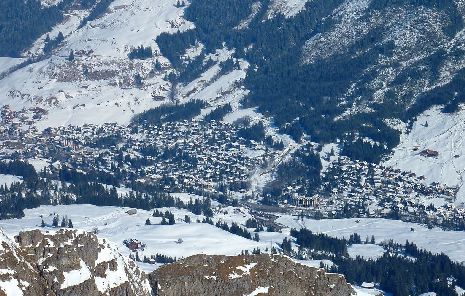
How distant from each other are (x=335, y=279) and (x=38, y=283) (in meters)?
30.8

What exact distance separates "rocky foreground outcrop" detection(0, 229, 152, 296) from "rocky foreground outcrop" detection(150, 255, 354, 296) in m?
5.55

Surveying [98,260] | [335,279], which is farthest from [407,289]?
[98,260]

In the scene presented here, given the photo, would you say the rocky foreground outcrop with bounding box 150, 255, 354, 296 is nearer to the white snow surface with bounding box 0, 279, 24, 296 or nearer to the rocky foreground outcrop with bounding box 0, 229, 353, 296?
the rocky foreground outcrop with bounding box 0, 229, 353, 296

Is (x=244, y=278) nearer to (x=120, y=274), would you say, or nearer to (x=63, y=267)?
(x=120, y=274)

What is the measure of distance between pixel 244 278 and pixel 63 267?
59.7ft

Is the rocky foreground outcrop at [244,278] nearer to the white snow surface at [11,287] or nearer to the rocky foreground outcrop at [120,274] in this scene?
the rocky foreground outcrop at [120,274]

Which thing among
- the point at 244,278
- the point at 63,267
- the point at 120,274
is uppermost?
the point at 63,267

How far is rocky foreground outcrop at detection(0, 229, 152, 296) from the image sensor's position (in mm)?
116188

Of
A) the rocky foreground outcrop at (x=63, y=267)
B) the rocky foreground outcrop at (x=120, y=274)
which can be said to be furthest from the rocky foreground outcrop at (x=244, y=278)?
the rocky foreground outcrop at (x=63, y=267)

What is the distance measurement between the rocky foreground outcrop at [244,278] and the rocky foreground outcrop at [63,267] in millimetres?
5551

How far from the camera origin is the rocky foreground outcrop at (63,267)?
381 ft

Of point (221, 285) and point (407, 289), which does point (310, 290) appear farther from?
point (407, 289)

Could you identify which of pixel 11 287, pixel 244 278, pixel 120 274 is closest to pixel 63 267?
pixel 120 274

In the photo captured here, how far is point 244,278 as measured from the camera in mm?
129750
